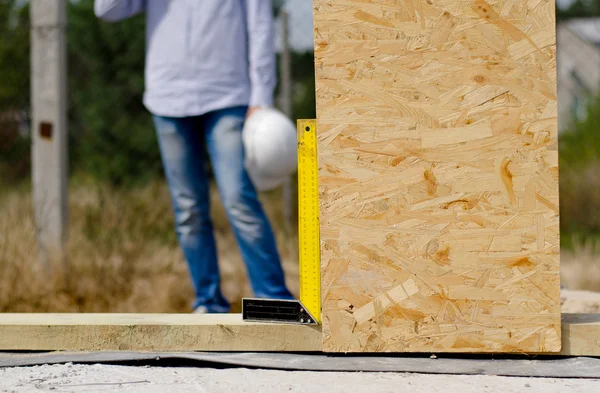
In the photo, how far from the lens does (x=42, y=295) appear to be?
395 cm

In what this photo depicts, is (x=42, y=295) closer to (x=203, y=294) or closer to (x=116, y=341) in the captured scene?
(x=203, y=294)

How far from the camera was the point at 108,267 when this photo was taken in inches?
167

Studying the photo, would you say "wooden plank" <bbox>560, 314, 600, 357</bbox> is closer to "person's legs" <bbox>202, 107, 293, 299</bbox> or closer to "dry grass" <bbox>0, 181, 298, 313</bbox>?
"person's legs" <bbox>202, 107, 293, 299</bbox>

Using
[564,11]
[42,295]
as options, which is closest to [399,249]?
[42,295]

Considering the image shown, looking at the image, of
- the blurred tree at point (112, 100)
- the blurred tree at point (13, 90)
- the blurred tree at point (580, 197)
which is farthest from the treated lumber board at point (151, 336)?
the blurred tree at point (13, 90)

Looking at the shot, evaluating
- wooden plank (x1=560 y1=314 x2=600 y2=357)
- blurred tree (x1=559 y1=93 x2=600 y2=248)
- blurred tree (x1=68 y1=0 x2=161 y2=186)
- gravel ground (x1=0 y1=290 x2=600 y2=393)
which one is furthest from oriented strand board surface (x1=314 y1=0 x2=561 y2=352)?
blurred tree (x1=68 y1=0 x2=161 y2=186)

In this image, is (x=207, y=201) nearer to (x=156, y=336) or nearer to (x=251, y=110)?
(x=251, y=110)

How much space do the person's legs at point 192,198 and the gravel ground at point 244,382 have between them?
41.5 inches

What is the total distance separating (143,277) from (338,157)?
2.06m

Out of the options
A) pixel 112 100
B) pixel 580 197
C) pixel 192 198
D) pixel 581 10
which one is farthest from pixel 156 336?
pixel 581 10

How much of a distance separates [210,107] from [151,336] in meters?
1.06

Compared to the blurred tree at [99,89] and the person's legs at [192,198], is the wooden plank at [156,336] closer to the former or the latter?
the person's legs at [192,198]

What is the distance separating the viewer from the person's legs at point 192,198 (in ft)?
11.5

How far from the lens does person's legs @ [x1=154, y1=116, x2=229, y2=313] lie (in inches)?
138
